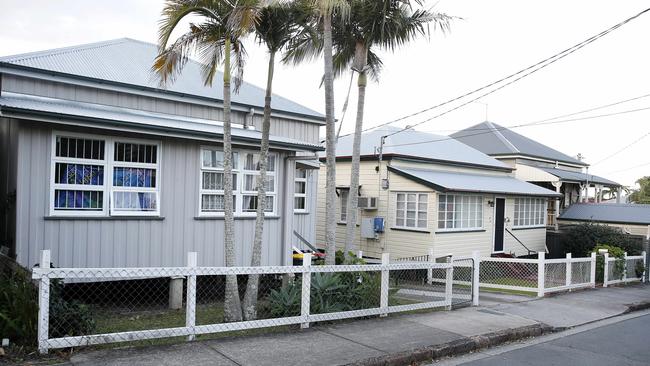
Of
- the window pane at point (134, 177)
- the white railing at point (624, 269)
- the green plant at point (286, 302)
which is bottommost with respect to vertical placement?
the white railing at point (624, 269)

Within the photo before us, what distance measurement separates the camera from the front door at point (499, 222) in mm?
20938

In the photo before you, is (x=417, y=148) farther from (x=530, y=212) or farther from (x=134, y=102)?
(x=134, y=102)

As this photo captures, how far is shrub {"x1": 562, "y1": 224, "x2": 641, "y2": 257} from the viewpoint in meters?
20.1

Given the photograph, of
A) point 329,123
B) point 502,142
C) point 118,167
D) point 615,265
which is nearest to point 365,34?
point 329,123

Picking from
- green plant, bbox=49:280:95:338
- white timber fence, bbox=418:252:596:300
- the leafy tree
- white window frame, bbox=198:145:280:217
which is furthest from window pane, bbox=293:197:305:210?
the leafy tree

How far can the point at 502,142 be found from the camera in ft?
89.4

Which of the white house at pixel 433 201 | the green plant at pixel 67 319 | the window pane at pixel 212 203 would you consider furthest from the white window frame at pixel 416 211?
the green plant at pixel 67 319

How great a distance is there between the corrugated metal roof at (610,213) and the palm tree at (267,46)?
19.3m

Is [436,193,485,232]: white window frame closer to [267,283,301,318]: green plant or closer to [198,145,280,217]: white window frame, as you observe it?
[198,145,280,217]: white window frame

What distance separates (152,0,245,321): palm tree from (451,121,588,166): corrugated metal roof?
19.9 metres

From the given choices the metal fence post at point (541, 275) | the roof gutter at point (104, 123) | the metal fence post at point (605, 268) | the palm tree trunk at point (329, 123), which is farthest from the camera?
the metal fence post at point (605, 268)

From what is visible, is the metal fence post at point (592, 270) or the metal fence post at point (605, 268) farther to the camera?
the metal fence post at point (605, 268)

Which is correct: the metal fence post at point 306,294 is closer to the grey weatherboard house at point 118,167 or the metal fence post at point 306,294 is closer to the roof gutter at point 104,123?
the grey weatherboard house at point 118,167

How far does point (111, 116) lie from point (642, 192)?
6385 cm
